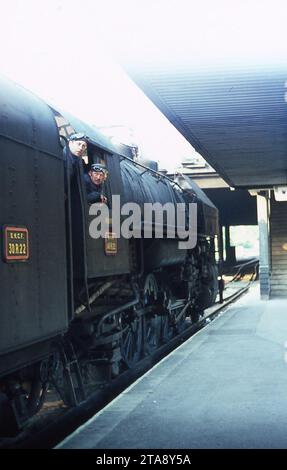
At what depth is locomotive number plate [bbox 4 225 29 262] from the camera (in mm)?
3896

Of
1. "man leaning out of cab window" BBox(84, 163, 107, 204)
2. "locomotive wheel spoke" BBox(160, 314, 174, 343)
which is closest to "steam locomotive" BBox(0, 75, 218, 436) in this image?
"man leaning out of cab window" BBox(84, 163, 107, 204)

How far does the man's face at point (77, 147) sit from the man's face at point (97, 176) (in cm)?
37

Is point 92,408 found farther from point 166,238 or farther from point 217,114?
point 217,114

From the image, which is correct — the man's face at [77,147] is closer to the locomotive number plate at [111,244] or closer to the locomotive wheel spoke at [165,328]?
the locomotive number plate at [111,244]

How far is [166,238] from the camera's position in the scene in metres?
9.47

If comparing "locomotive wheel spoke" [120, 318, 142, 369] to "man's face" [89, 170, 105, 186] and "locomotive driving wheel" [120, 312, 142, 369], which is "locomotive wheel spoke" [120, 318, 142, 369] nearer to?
"locomotive driving wheel" [120, 312, 142, 369]

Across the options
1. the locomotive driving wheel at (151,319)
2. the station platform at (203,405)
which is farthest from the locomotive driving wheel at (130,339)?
the station platform at (203,405)

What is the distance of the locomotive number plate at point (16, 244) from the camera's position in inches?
153

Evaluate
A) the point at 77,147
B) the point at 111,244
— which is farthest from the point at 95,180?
the point at 111,244

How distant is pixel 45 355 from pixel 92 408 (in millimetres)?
2135

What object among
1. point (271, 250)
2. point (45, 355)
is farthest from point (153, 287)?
point (271, 250)

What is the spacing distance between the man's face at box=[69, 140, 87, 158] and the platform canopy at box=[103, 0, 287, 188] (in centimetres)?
125

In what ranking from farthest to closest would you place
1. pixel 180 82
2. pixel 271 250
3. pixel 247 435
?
pixel 271 250 < pixel 180 82 < pixel 247 435

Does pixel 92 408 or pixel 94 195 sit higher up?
pixel 94 195
